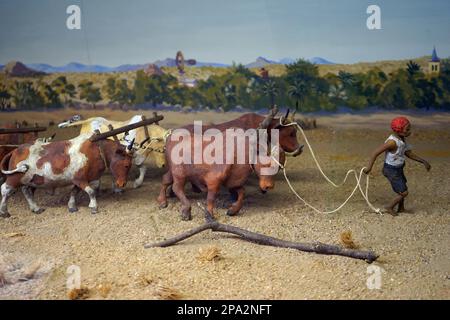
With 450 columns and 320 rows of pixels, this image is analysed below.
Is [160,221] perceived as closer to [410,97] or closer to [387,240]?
[387,240]

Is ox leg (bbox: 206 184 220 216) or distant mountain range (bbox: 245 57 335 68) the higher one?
distant mountain range (bbox: 245 57 335 68)

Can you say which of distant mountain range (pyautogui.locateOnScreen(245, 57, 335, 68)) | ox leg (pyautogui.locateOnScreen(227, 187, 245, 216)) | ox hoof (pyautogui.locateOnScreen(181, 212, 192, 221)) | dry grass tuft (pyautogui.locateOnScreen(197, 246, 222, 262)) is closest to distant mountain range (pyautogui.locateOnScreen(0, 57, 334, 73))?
distant mountain range (pyautogui.locateOnScreen(245, 57, 335, 68))

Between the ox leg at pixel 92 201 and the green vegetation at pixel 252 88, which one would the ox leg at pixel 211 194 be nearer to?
the ox leg at pixel 92 201

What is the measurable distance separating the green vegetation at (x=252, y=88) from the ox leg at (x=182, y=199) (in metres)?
4.56

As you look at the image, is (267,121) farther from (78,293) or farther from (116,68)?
(116,68)

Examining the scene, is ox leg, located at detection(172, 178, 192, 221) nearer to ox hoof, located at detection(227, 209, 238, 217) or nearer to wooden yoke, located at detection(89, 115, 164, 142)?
ox hoof, located at detection(227, 209, 238, 217)

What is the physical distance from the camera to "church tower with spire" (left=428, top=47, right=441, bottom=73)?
10523mm

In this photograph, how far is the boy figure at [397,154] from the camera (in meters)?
6.82

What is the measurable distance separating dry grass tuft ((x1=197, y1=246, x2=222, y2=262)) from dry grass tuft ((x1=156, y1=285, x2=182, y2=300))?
2.29 ft

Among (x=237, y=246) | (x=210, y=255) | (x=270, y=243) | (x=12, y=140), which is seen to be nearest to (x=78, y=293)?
(x=210, y=255)

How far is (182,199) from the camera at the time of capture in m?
7.15

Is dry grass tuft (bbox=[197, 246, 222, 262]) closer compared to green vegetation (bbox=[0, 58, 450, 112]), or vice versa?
dry grass tuft (bbox=[197, 246, 222, 262])
